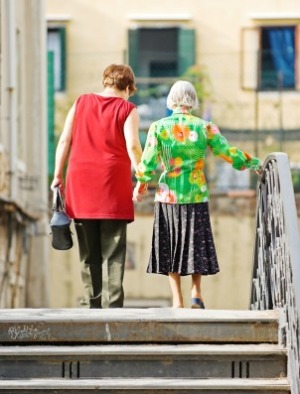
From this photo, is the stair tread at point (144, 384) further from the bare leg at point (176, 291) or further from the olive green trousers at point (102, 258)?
the olive green trousers at point (102, 258)

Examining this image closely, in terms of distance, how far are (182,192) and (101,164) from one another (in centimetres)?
58

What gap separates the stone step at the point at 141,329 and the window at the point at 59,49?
67.5ft

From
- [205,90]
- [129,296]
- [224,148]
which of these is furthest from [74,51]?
[224,148]

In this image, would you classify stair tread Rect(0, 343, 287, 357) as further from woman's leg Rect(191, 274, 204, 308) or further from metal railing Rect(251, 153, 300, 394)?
woman's leg Rect(191, 274, 204, 308)

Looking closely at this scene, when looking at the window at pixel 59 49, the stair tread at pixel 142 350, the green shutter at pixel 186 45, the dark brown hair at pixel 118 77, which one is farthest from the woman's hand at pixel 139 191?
the green shutter at pixel 186 45

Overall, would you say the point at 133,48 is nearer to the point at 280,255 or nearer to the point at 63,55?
the point at 63,55

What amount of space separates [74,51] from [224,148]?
19753 millimetres

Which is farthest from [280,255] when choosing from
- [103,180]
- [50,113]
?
[50,113]

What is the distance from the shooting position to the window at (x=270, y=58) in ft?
99.2

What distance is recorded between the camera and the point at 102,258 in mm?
11719

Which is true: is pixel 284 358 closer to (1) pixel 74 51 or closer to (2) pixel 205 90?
(2) pixel 205 90

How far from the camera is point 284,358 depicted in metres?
9.99

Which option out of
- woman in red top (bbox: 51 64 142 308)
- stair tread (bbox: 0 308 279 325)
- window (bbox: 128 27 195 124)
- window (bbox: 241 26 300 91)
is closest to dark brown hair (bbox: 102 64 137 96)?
woman in red top (bbox: 51 64 142 308)

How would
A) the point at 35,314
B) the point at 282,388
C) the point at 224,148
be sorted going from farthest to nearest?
1. the point at 224,148
2. the point at 35,314
3. the point at 282,388
